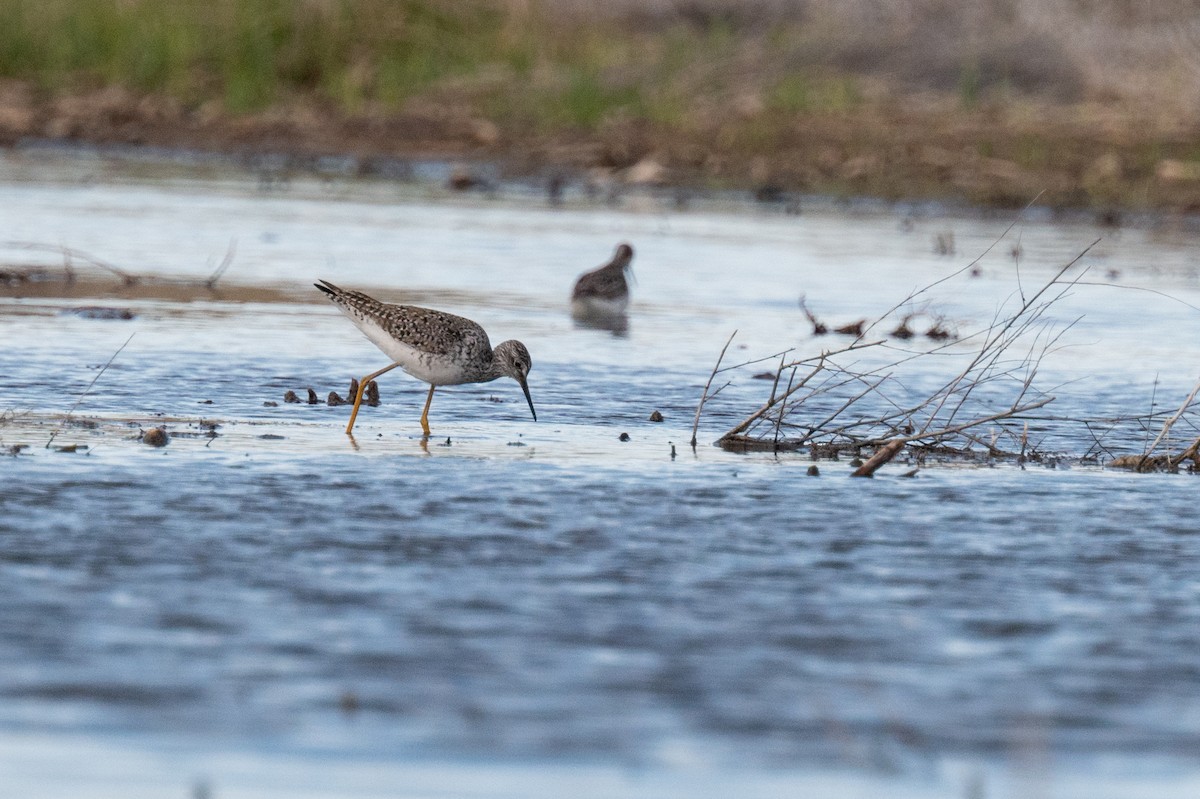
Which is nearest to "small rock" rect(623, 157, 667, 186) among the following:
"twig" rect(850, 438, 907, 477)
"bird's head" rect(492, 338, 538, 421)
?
"bird's head" rect(492, 338, 538, 421)

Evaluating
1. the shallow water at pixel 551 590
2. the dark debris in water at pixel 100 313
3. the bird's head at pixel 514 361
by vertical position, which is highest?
the dark debris in water at pixel 100 313

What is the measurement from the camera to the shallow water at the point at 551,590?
5.39 m

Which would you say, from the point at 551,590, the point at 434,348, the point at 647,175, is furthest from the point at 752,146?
the point at 551,590

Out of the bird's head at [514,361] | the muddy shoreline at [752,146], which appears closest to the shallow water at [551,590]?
the bird's head at [514,361]

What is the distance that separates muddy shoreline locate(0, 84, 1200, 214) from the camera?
81.4 feet

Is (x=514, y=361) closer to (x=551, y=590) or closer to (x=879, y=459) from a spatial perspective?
(x=879, y=459)

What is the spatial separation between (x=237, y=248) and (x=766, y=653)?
42.6 feet

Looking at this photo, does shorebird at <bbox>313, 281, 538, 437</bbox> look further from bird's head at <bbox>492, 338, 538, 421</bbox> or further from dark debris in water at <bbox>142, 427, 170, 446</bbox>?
dark debris in water at <bbox>142, 427, 170, 446</bbox>

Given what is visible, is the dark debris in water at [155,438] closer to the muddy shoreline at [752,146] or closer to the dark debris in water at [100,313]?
the dark debris in water at [100,313]

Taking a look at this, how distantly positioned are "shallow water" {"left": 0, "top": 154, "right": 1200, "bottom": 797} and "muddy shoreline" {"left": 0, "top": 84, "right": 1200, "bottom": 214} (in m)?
11.2

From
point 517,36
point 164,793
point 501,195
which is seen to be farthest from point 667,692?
point 517,36

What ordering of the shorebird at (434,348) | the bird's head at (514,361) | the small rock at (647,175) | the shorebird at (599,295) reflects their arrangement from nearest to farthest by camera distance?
the shorebird at (434,348) < the bird's head at (514,361) < the shorebird at (599,295) < the small rock at (647,175)

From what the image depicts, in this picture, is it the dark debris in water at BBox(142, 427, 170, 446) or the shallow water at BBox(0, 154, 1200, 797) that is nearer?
the shallow water at BBox(0, 154, 1200, 797)

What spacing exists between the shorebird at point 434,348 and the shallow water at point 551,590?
0.26 meters
